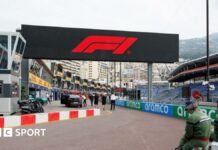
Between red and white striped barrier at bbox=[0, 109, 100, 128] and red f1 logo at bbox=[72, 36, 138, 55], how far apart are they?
409 inches

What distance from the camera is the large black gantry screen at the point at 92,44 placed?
3441 cm

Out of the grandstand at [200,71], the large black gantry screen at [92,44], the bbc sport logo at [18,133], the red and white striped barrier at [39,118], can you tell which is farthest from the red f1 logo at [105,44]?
the bbc sport logo at [18,133]

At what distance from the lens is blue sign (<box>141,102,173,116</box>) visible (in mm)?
26775

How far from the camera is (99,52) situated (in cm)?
3553

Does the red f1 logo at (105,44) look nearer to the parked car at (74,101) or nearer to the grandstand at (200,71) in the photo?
the parked car at (74,101)

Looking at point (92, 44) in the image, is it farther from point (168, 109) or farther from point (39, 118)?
point (39, 118)

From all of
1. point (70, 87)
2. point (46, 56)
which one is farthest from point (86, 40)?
point (70, 87)

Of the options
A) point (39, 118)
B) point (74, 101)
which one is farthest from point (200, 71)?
point (39, 118)

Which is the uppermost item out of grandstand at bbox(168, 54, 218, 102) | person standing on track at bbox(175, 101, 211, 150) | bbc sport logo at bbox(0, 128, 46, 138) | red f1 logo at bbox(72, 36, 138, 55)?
red f1 logo at bbox(72, 36, 138, 55)

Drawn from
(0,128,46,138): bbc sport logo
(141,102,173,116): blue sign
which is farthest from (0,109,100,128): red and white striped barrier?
(141,102,173,116): blue sign

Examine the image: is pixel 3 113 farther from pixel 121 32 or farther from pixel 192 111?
pixel 192 111

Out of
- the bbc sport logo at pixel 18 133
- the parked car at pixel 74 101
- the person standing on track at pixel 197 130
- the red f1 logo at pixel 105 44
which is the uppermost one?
the red f1 logo at pixel 105 44

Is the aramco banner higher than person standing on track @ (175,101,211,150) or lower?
lower

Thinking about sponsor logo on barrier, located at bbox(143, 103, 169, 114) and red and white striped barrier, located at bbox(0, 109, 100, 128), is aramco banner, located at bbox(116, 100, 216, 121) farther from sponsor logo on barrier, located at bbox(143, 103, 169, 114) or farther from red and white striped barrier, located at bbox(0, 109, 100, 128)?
red and white striped barrier, located at bbox(0, 109, 100, 128)
